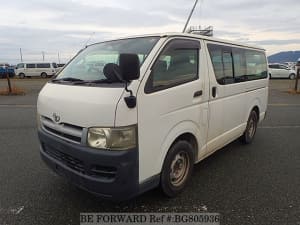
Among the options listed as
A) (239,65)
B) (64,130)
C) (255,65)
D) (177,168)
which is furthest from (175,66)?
(255,65)

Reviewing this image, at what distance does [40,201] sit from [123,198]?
3.92 feet

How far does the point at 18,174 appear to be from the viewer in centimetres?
399

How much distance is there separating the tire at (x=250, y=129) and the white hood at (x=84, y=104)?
346 cm

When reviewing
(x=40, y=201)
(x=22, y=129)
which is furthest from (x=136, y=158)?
(x=22, y=129)

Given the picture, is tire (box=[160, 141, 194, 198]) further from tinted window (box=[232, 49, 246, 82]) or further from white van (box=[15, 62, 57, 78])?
white van (box=[15, 62, 57, 78])

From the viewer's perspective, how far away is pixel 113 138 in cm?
251

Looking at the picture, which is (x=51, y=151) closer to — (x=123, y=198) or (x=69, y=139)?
(x=69, y=139)

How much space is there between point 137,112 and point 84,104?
527 mm

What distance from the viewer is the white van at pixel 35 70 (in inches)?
1209

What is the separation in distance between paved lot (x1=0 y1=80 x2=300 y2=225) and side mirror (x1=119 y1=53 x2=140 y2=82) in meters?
1.57

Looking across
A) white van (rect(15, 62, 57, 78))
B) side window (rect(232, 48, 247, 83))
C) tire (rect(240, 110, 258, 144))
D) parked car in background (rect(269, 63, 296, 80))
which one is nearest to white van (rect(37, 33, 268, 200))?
side window (rect(232, 48, 247, 83))

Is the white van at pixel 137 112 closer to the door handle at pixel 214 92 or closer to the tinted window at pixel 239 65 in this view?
the door handle at pixel 214 92

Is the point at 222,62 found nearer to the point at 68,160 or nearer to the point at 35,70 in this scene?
the point at 68,160

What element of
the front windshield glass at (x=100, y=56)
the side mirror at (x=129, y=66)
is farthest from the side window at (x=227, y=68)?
the side mirror at (x=129, y=66)
